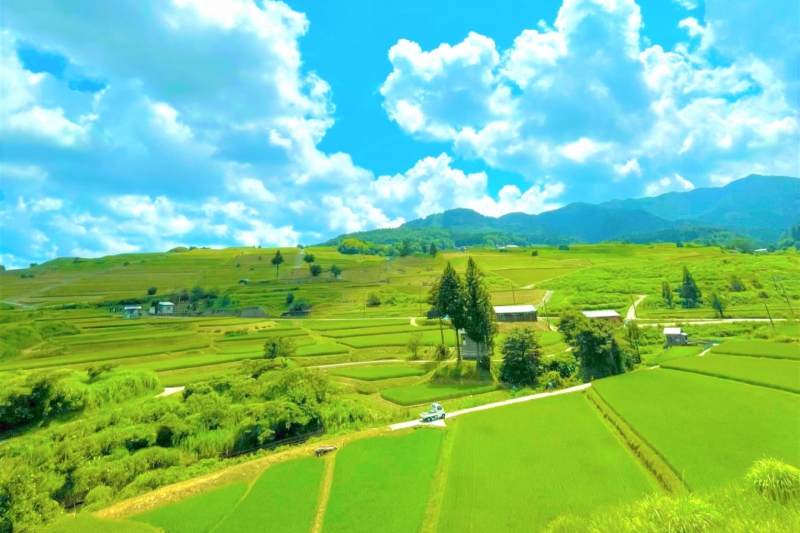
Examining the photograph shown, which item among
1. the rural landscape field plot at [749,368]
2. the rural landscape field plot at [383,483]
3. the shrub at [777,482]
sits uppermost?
the shrub at [777,482]

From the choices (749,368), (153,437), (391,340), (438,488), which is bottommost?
(438,488)

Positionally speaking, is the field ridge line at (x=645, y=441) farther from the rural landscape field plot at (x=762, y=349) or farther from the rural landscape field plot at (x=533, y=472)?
the rural landscape field plot at (x=762, y=349)

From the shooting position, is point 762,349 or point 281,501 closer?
point 281,501

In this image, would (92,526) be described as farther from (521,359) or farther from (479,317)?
(479,317)

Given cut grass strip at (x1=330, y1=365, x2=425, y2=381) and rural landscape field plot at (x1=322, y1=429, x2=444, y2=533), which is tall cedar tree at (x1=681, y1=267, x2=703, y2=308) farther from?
rural landscape field plot at (x1=322, y1=429, x2=444, y2=533)

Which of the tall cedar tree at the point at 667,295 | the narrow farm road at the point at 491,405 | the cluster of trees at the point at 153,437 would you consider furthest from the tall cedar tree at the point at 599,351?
the tall cedar tree at the point at 667,295

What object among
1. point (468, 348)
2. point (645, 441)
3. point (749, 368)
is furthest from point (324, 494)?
point (749, 368)
